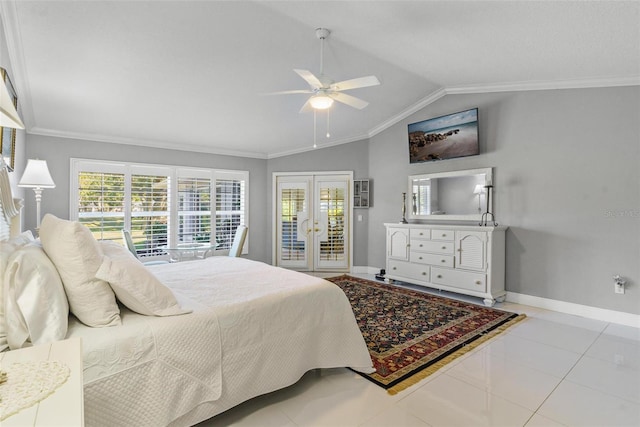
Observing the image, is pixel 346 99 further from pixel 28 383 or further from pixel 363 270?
pixel 363 270

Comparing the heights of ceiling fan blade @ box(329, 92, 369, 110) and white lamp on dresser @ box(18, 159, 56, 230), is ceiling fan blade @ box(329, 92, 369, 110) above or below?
above

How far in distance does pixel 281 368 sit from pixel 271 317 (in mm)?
337

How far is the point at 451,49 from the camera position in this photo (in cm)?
341

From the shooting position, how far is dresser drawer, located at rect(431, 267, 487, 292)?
13.8ft

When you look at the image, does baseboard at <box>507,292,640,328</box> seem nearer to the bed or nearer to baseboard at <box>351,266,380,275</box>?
baseboard at <box>351,266,380,275</box>

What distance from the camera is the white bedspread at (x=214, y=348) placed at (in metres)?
1.47

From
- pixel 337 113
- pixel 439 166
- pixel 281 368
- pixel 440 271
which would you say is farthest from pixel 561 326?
pixel 337 113

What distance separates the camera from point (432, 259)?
15.5 feet

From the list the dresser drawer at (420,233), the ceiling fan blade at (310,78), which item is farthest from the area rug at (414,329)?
the ceiling fan blade at (310,78)

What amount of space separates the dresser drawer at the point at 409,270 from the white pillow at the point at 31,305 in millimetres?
4336

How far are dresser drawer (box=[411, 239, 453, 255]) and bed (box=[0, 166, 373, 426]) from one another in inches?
103

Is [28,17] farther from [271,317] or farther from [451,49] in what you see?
[451,49]

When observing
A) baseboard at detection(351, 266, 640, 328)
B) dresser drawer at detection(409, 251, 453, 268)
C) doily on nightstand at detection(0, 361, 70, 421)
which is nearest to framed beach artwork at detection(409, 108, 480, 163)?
dresser drawer at detection(409, 251, 453, 268)

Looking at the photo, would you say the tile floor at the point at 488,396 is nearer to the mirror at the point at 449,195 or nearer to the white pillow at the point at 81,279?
the white pillow at the point at 81,279
